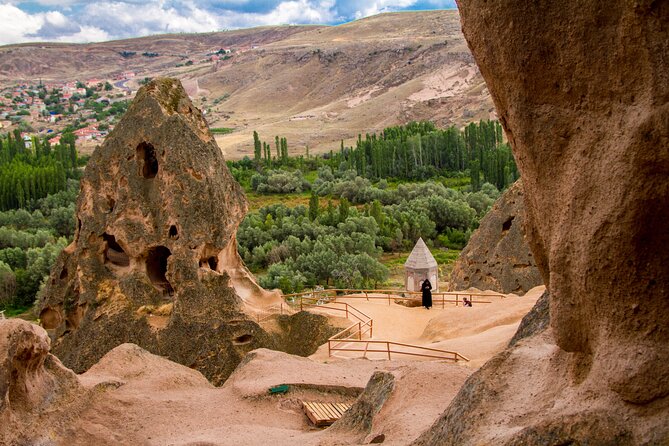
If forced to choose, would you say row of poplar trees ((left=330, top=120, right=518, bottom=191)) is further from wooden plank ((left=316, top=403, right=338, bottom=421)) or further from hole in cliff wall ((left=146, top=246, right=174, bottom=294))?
wooden plank ((left=316, top=403, right=338, bottom=421))

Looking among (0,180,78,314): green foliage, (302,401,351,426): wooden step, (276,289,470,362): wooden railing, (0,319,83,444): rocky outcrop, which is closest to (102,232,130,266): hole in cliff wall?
(276,289,470,362): wooden railing

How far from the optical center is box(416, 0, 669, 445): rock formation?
479 centimetres

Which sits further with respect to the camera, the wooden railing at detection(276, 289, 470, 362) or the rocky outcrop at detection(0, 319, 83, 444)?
the wooden railing at detection(276, 289, 470, 362)

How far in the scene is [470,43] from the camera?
6.01 m

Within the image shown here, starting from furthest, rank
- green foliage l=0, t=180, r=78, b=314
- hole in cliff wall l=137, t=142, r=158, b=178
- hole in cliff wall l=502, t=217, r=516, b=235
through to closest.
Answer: green foliage l=0, t=180, r=78, b=314 → hole in cliff wall l=502, t=217, r=516, b=235 → hole in cliff wall l=137, t=142, r=158, b=178

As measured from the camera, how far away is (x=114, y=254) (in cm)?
1700

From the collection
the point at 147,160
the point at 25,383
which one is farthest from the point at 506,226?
the point at 25,383

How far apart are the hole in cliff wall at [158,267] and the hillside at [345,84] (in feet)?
215

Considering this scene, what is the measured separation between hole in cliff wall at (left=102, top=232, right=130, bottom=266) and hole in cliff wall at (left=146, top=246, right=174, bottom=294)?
23.2 inches

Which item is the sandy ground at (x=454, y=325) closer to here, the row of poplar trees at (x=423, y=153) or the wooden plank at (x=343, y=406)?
the wooden plank at (x=343, y=406)

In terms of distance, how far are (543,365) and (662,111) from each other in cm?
259

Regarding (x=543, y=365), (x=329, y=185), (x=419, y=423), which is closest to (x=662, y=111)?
(x=543, y=365)

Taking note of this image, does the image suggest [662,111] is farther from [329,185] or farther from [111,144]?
[329,185]

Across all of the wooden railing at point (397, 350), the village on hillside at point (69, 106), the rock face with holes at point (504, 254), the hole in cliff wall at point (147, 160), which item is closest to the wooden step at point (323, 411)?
the wooden railing at point (397, 350)
